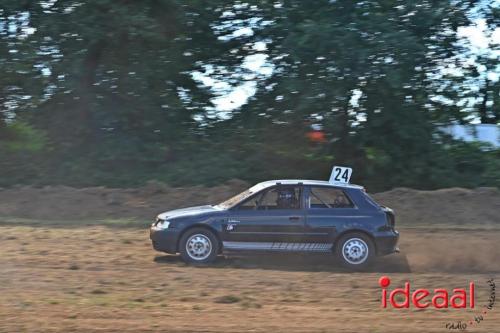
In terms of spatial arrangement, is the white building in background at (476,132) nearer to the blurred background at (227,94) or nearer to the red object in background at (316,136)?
the blurred background at (227,94)

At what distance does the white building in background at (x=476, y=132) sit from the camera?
23.0 m

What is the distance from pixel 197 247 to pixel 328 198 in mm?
2498

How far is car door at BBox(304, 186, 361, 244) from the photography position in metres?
12.1

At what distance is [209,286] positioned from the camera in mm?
10227

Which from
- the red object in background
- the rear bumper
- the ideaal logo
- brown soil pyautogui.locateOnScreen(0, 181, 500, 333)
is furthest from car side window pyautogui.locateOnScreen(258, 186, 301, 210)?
the red object in background

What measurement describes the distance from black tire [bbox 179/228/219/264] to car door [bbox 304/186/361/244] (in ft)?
5.45

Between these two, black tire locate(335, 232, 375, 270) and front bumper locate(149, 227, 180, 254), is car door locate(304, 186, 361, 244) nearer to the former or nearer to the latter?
black tire locate(335, 232, 375, 270)

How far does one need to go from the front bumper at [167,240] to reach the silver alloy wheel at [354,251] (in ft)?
9.70

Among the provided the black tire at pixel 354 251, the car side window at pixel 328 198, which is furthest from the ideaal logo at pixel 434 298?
the car side window at pixel 328 198

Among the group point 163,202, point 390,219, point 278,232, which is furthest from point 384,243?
point 163,202

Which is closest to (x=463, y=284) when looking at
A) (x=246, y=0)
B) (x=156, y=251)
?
(x=156, y=251)

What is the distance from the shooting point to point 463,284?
10.7 metres

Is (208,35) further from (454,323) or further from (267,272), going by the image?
(454,323)

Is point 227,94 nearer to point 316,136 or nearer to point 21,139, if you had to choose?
point 316,136
